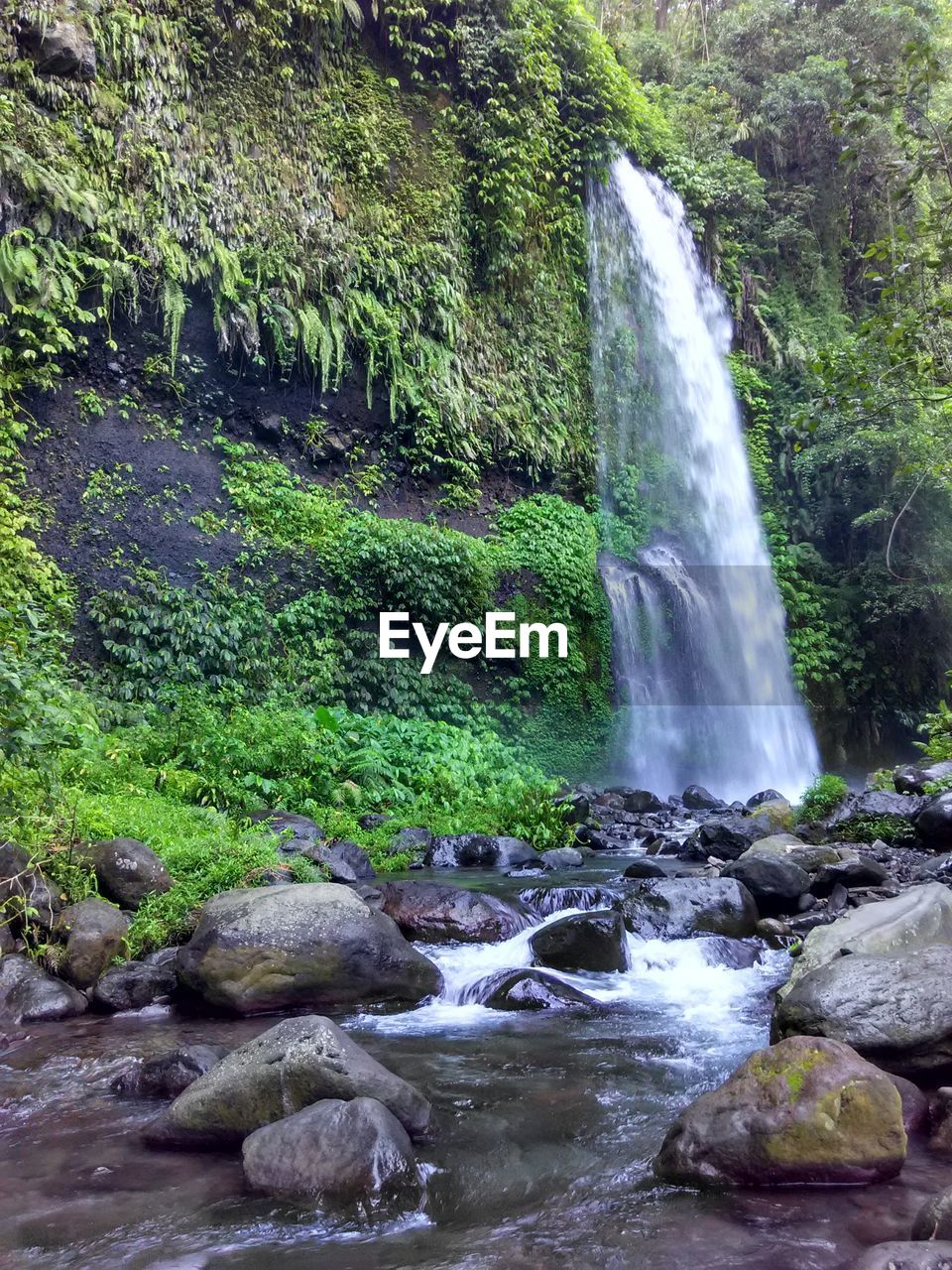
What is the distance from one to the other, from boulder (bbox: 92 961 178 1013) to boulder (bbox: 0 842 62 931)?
617mm

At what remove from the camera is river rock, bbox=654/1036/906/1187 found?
Answer: 3.16 metres

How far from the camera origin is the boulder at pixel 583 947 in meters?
6.29

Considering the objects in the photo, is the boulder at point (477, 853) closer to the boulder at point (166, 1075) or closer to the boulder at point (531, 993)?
the boulder at point (531, 993)

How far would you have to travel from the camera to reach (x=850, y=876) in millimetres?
7535

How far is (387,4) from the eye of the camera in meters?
17.5

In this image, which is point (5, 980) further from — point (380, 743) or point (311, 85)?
point (311, 85)

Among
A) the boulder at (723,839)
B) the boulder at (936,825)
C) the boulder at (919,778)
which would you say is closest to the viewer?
the boulder at (936,825)

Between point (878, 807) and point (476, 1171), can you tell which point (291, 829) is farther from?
point (878, 807)

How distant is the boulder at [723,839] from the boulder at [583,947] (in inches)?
141

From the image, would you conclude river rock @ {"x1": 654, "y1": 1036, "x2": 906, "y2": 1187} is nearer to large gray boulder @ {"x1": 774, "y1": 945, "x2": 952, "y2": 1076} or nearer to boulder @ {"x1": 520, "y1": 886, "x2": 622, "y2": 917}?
large gray boulder @ {"x1": 774, "y1": 945, "x2": 952, "y2": 1076}

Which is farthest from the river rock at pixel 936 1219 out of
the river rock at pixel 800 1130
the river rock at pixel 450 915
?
the river rock at pixel 450 915

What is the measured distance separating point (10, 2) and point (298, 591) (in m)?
9.06

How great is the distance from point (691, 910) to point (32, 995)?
4.55 m

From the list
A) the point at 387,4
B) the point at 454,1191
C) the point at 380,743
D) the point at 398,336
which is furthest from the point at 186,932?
the point at 387,4
